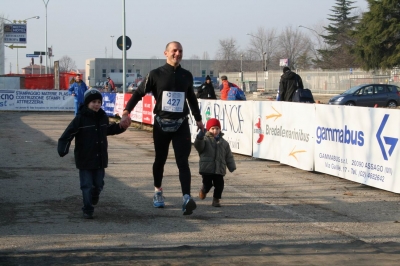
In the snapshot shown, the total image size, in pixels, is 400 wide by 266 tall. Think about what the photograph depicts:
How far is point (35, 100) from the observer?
33.1 metres

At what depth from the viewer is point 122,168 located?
440 inches

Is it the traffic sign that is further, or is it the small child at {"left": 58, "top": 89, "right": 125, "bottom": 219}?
the traffic sign

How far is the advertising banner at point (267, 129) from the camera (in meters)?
12.0


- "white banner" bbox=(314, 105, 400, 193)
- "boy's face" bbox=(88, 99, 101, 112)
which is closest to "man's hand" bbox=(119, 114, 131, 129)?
"boy's face" bbox=(88, 99, 101, 112)

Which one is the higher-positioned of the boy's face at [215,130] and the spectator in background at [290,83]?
the spectator in background at [290,83]

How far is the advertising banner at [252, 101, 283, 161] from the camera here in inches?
472

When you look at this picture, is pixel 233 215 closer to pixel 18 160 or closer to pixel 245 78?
pixel 18 160

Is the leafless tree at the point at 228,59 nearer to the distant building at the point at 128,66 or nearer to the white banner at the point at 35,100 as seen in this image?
the distant building at the point at 128,66

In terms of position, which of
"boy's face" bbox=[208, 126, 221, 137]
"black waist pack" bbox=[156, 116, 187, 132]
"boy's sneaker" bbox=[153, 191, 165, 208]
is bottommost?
"boy's sneaker" bbox=[153, 191, 165, 208]

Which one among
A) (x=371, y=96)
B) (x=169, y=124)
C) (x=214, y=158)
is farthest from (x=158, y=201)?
(x=371, y=96)

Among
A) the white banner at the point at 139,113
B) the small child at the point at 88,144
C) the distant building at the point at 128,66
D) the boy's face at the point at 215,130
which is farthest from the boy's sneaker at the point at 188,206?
the distant building at the point at 128,66

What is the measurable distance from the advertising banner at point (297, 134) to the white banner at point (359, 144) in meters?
0.19

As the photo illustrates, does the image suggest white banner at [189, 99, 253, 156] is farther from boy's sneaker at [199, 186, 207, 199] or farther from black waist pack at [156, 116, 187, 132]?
black waist pack at [156, 116, 187, 132]

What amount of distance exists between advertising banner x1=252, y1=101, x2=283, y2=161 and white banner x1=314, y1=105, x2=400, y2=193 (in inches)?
53.4
